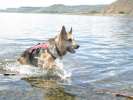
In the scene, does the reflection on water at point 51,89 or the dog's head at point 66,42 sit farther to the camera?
the dog's head at point 66,42

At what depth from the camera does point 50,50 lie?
42.6 feet

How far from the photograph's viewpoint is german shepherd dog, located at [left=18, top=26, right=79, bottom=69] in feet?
41.0

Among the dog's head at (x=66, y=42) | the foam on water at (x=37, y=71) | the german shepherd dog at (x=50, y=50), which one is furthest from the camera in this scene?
the foam on water at (x=37, y=71)

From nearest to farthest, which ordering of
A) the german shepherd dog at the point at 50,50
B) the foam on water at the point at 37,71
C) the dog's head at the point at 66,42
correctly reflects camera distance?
the dog's head at the point at 66,42 → the german shepherd dog at the point at 50,50 → the foam on water at the point at 37,71

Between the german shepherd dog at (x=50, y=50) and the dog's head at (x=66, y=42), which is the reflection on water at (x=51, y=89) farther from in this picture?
the dog's head at (x=66, y=42)

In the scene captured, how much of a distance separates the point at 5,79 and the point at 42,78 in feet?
4.78

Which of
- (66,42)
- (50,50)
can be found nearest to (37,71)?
(50,50)

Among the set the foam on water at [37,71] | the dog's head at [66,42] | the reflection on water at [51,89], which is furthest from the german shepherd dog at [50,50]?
the reflection on water at [51,89]

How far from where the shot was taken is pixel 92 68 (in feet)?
50.1

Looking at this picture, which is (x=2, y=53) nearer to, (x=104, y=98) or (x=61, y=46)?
(x=61, y=46)

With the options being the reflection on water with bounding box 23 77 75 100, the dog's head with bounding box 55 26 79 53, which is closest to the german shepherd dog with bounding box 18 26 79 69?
the dog's head with bounding box 55 26 79 53

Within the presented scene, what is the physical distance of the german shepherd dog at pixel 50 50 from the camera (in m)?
12.5

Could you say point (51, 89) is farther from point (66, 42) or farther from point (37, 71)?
point (37, 71)

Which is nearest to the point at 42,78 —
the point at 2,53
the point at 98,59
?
the point at 98,59
